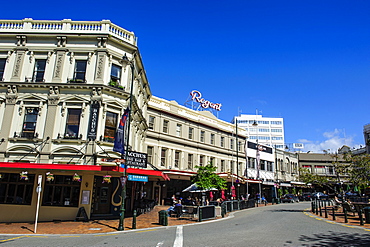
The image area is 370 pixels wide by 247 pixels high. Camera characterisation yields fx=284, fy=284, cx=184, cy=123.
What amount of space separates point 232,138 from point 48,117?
2821 cm

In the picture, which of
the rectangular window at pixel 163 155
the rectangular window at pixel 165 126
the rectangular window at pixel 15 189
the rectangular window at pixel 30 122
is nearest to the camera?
the rectangular window at pixel 15 189

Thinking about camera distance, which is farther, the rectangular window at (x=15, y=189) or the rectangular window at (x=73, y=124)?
the rectangular window at (x=73, y=124)

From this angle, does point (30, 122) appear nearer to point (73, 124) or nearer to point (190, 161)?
point (73, 124)

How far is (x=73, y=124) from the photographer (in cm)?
2044

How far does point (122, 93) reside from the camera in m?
21.7

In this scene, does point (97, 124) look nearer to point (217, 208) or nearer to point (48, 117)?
point (48, 117)

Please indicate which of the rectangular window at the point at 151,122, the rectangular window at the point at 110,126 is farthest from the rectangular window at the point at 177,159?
the rectangular window at the point at 110,126

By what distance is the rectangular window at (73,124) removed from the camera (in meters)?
20.2

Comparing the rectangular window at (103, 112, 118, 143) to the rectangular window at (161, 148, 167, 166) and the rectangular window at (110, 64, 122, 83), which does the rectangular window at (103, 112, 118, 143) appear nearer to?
the rectangular window at (110, 64, 122, 83)

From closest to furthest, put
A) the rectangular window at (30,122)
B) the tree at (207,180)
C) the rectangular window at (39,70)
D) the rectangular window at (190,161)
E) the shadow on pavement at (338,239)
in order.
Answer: the shadow on pavement at (338,239) → the rectangular window at (30,122) → the rectangular window at (39,70) → the tree at (207,180) → the rectangular window at (190,161)

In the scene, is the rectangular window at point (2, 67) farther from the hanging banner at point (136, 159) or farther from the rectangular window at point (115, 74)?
the hanging banner at point (136, 159)

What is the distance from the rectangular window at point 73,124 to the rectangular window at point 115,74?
3455 mm

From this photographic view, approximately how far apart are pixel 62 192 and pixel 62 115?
214 inches

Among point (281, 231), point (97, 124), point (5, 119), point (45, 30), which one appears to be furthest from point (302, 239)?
point (45, 30)
